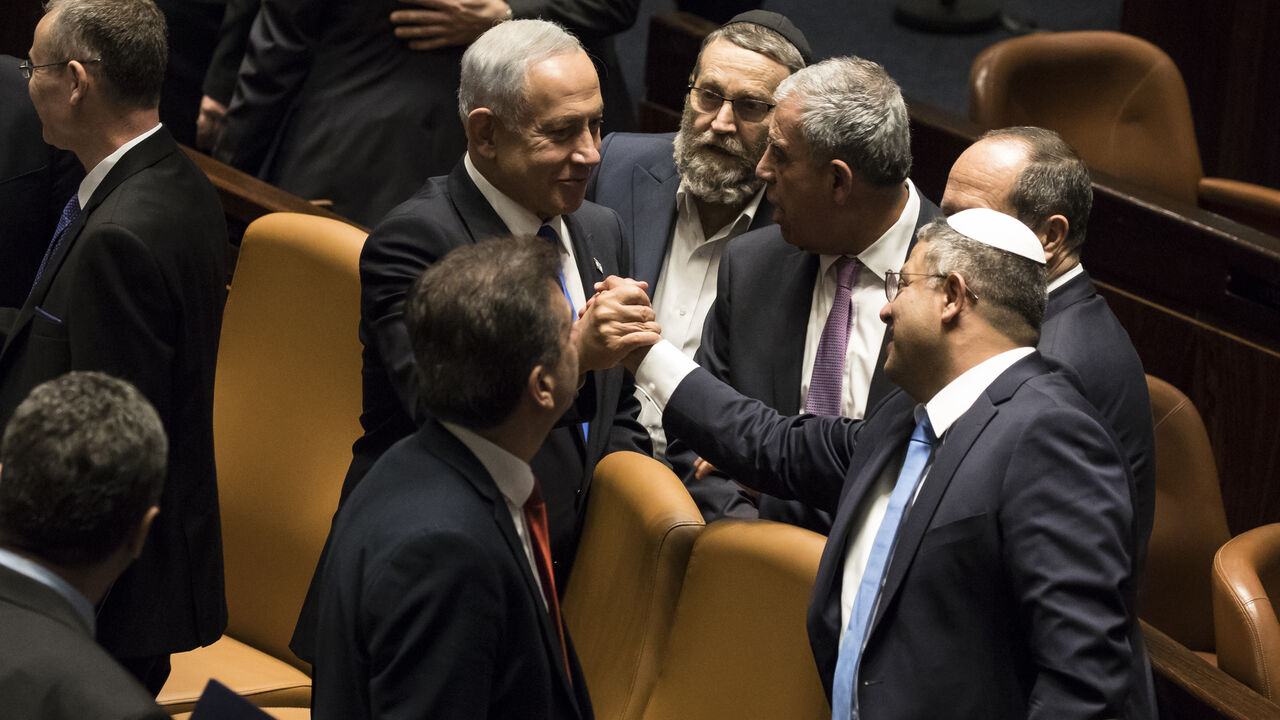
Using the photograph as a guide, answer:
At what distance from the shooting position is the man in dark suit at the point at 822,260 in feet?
8.84

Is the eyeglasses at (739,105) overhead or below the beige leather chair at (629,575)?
overhead

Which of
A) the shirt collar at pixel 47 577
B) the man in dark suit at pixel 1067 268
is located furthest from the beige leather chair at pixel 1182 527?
the shirt collar at pixel 47 577

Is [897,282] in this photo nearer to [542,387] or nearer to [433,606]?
[542,387]

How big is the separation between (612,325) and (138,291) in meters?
0.76

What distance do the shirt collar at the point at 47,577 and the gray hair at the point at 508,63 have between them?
118 centimetres

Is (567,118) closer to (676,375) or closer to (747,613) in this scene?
(676,375)

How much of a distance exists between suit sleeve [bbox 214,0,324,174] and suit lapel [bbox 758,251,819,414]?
4.95ft

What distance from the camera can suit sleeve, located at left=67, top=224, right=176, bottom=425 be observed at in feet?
7.51

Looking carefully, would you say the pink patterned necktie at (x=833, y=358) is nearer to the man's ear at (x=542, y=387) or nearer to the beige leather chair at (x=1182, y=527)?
the beige leather chair at (x=1182, y=527)

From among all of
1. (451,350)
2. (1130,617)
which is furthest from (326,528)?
(1130,617)

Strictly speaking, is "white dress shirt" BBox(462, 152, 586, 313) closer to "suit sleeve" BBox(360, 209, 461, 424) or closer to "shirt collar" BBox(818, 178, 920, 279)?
"suit sleeve" BBox(360, 209, 461, 424)

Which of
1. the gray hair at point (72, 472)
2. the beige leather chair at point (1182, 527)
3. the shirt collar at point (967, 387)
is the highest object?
the gray hair at point (72, 472)

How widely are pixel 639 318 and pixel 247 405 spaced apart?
103 cm

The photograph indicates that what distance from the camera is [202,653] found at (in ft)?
9.45
